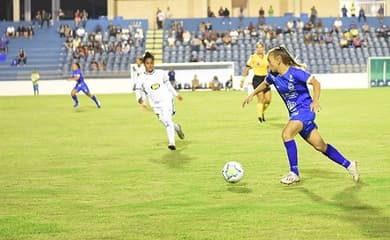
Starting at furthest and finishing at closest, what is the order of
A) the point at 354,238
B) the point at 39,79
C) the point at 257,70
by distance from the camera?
the point at 39,79 → the point at 257,70 → the point at 354,238

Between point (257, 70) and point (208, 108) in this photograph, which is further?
point (208, 108)

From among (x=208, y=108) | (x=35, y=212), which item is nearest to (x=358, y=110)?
(x=208, y=108)

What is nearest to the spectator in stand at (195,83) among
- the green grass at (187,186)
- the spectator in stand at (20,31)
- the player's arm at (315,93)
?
the spectator in stand at (20,31)

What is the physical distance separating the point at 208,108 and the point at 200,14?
3480 cm

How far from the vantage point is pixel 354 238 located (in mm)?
8039

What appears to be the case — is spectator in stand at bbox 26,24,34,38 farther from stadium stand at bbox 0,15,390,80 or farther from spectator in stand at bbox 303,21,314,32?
spectator in stand at bbox 303,21,314,32

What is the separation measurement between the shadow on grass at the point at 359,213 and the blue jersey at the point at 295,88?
3.76 ft

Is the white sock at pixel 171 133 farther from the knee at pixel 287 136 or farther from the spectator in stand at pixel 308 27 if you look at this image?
the spectator in stand at pixel 308 27

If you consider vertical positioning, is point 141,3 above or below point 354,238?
above

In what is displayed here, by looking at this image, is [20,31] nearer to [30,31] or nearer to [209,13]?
[30,31]

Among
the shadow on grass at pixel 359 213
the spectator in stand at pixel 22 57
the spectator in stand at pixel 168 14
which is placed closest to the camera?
the shadow on grass at pixel 359 213

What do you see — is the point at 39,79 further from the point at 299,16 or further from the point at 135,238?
the point at 135,238

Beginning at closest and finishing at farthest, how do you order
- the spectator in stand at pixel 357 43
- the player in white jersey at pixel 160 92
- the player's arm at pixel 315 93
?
the player's arm at pixel 315 93 < the player in white jersey at pixel 160 92 < the spectator in stand at pixel 357 43

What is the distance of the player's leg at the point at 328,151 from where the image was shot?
11.6 metres
